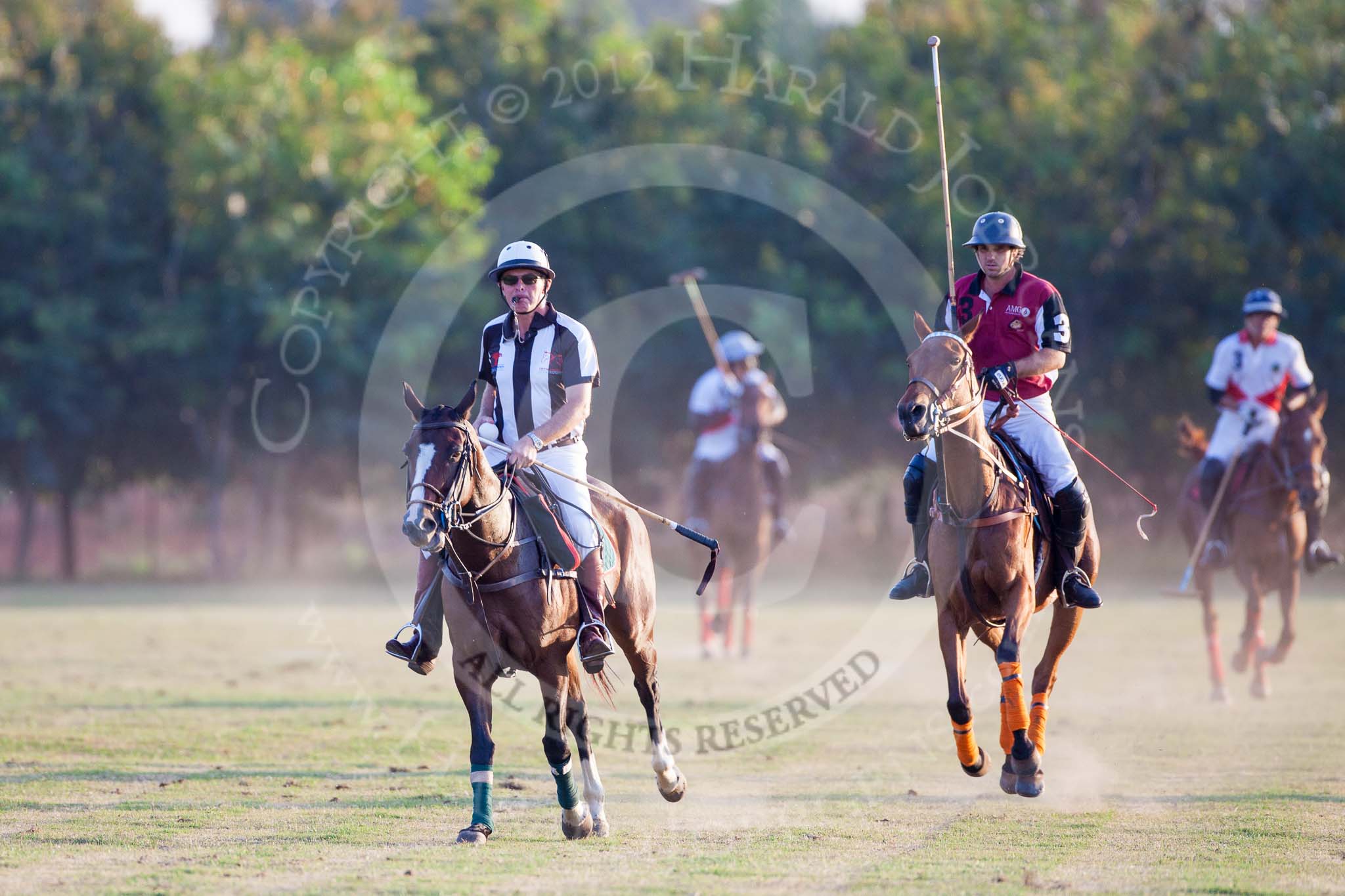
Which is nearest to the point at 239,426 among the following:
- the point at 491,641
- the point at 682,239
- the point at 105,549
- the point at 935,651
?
the point at 105,549

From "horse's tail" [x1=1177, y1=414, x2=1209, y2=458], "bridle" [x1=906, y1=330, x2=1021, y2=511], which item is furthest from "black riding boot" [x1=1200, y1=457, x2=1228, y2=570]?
"bridle" [x1=906, y1=330, x2=1021, y2=511]

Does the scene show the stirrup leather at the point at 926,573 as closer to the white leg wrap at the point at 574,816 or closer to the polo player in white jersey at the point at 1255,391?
the white leg wrap at the point at 574,816

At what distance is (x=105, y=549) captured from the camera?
113ft

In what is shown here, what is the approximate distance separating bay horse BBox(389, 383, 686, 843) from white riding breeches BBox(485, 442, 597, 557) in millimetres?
151

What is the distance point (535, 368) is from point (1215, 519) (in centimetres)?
869

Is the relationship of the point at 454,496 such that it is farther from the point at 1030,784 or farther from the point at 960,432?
the point at 1030,784

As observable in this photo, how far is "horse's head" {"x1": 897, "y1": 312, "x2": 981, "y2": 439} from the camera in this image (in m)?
7.56

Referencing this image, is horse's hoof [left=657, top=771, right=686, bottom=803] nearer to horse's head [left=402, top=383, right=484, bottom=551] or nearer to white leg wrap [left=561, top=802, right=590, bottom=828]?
white leg wrap [left=561, top=802, right=590, bottom=828]

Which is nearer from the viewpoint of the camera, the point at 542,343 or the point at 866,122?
the point at 542,343

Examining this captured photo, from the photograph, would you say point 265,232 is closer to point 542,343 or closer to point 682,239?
point 682,239

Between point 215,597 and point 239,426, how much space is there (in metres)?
5.90

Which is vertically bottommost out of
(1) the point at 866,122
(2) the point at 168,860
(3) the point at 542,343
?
(2) the point at 168,860

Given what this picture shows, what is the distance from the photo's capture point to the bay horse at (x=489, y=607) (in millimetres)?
6961

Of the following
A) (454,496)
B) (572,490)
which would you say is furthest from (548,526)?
(454,496)
